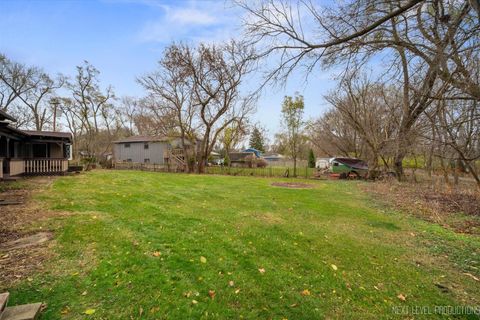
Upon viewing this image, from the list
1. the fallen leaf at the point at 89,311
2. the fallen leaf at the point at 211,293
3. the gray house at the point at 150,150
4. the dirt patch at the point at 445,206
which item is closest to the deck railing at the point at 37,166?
the gray house at the point at 150,150

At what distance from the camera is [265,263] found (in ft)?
11.7

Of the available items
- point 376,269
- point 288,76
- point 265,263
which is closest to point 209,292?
point 265,263

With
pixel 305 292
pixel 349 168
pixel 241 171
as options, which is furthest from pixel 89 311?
pixel 349 168

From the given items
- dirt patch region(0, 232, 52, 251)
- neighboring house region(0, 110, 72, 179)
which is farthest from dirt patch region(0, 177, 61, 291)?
neighboring house region(0, 110, 72, 179)

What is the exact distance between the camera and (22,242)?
3.78m

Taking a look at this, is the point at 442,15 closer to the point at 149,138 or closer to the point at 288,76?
the point at 288,76

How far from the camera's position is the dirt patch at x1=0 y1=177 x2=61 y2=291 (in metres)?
2.91

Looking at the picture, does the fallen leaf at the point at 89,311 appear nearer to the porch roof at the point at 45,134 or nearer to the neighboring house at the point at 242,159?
the porch roof at the point at 45,134

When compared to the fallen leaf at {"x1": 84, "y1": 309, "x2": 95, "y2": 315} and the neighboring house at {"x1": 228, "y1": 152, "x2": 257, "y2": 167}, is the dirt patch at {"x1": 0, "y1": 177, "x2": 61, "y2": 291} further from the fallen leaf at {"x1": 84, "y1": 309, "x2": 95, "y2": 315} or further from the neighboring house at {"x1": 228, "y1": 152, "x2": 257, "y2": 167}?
the neighboring house at {"x1": 228, "y1": 152, "x2": 257, "y2": 167}

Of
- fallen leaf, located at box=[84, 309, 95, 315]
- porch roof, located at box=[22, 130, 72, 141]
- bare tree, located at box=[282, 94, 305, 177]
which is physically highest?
bare tree, located at box=[282, 94, 305, 177]

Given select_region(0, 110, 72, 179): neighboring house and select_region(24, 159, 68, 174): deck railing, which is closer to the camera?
select_region(0, 110, 72, 179): neighboring house

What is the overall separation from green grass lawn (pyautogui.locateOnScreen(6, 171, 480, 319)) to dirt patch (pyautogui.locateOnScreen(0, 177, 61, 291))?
18 centimetres

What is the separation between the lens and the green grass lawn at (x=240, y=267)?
8.17 ft

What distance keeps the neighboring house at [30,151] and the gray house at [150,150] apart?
11320mm
